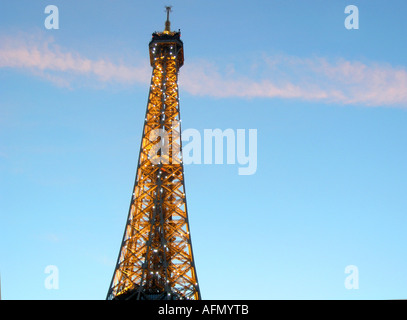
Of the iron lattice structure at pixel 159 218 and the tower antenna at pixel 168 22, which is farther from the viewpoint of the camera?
the tower antenna at pixel 168 22

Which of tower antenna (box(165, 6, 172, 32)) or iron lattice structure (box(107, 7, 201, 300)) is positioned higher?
tower antenna (box(165, 6, 172, 32))

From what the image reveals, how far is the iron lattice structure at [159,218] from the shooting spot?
40250mm

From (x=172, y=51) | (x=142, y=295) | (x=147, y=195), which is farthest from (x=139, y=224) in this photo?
(x=172, y=51)

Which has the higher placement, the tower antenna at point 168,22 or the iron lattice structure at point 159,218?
the tower antenna at point 168,22

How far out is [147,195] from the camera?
45.9 metres

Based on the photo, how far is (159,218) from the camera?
4431 centimetres

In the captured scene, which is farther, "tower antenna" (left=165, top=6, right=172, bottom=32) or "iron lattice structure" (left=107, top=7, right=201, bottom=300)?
"tower antenna" (left=165, top=6, right=172, bottom=32)

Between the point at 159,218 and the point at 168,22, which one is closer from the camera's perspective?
the point at 159,218

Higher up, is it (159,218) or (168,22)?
(168,22)

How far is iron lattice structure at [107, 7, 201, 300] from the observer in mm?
40250
